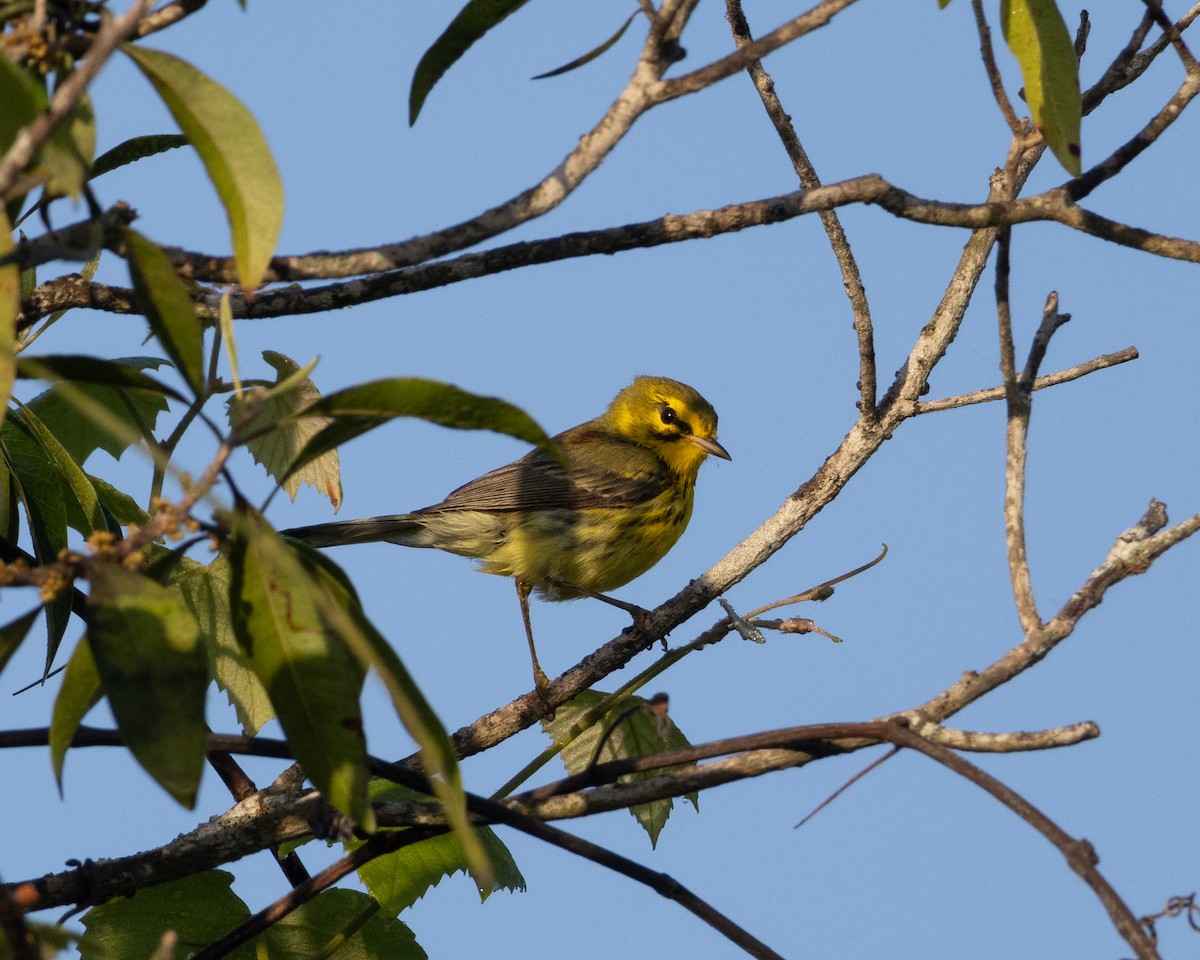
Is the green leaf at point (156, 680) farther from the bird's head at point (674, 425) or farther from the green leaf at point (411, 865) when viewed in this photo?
the bird's head at point (674, 425)

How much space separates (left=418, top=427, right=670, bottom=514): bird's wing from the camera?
25.1 feet

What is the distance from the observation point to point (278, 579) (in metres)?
1.88

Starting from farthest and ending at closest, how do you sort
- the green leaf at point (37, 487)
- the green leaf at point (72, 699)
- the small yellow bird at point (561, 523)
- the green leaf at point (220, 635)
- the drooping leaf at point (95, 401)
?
the small yellow bird at point (561, 523), the green leaf at point (220, 635), the green leaf at point (37, 487), the green leaf at point (72, 699), the drooping leaf at point (95, 401)

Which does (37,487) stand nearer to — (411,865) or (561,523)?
(411,865)

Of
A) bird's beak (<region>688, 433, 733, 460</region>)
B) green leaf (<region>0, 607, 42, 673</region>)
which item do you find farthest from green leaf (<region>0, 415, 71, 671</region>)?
bird's beak (<region>688, 433, 733, 460</region>)

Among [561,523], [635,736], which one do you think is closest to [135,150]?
[635,736]

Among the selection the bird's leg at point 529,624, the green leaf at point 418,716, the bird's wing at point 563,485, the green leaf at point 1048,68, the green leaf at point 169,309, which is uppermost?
the bird's wing at point 563,485

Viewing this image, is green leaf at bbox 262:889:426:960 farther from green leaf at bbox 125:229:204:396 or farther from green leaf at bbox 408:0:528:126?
green leaf at bbox 408:0:528:126

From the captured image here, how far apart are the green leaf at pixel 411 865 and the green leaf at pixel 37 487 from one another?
33.2 inches

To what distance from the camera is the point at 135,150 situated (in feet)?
10.2

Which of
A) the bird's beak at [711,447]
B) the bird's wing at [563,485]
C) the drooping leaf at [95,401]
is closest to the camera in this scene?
the drooping leaf at [95,401]

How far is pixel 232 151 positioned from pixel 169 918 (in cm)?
172

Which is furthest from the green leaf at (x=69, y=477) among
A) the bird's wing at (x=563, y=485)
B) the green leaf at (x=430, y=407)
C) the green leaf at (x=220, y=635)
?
the bird's wing at (x=563, y=485)

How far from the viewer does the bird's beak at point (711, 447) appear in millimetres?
8211
